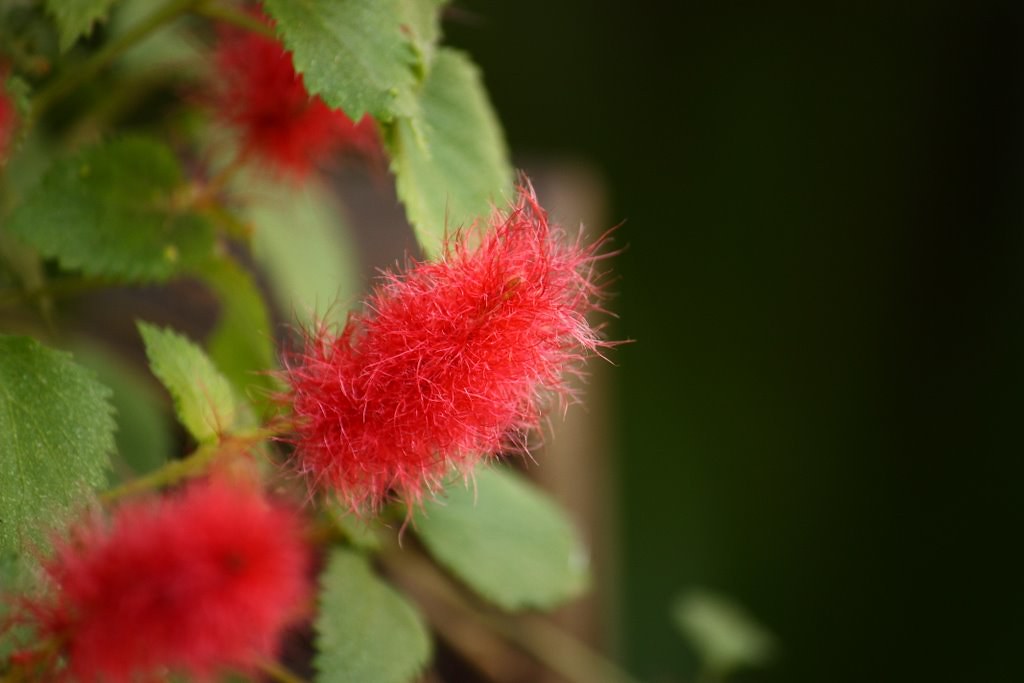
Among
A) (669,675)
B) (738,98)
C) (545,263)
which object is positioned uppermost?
(738,98)

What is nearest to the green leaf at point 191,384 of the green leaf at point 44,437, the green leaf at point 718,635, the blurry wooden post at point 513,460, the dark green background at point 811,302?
the green leaf at point 44,437

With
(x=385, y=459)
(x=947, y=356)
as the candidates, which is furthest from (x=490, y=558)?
(x=947, y=356)

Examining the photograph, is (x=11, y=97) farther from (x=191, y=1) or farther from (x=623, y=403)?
(x=623, y=403)

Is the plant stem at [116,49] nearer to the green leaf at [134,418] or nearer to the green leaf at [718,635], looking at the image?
the green leaf at [134,418]

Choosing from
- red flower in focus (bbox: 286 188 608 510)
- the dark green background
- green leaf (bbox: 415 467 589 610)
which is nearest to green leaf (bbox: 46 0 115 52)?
red flower in focus (bbox: 286 188 608 510)

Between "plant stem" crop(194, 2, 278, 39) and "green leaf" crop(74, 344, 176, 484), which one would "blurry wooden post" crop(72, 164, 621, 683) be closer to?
"green leaf" crop(74, 344, 176, 484)
